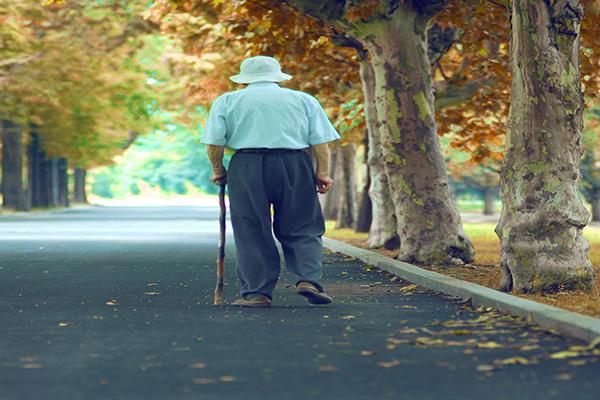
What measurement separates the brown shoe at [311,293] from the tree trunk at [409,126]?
615 centimetres

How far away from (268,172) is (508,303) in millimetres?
2237

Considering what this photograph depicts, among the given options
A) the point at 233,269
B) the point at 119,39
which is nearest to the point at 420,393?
the point at 233,269

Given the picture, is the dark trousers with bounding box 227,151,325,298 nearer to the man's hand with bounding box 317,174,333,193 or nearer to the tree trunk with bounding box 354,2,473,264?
the man's hand with bounding box 317,174,333,193

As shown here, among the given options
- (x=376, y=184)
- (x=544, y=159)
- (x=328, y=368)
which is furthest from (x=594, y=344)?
(x=376, y=184)

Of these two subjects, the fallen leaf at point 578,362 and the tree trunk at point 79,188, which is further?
the tree trunk at point 79,188

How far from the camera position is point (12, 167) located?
48844 mm

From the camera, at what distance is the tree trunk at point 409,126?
1680 centimetres

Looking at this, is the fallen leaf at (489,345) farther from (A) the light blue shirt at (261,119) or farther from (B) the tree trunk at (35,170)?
(B) the tree trunk at (35,170)

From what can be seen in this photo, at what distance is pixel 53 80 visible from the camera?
1583 inches

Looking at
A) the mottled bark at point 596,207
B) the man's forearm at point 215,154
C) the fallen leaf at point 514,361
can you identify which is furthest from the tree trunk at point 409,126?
the mottled bark at point 596,207

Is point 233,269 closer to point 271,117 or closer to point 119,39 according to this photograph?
point 271,117

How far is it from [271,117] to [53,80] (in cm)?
3079

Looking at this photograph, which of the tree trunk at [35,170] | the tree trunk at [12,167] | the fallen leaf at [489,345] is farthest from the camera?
the tree trunk at [35,170]

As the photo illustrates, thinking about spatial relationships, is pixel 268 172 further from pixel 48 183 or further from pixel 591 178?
pixel 48 183
